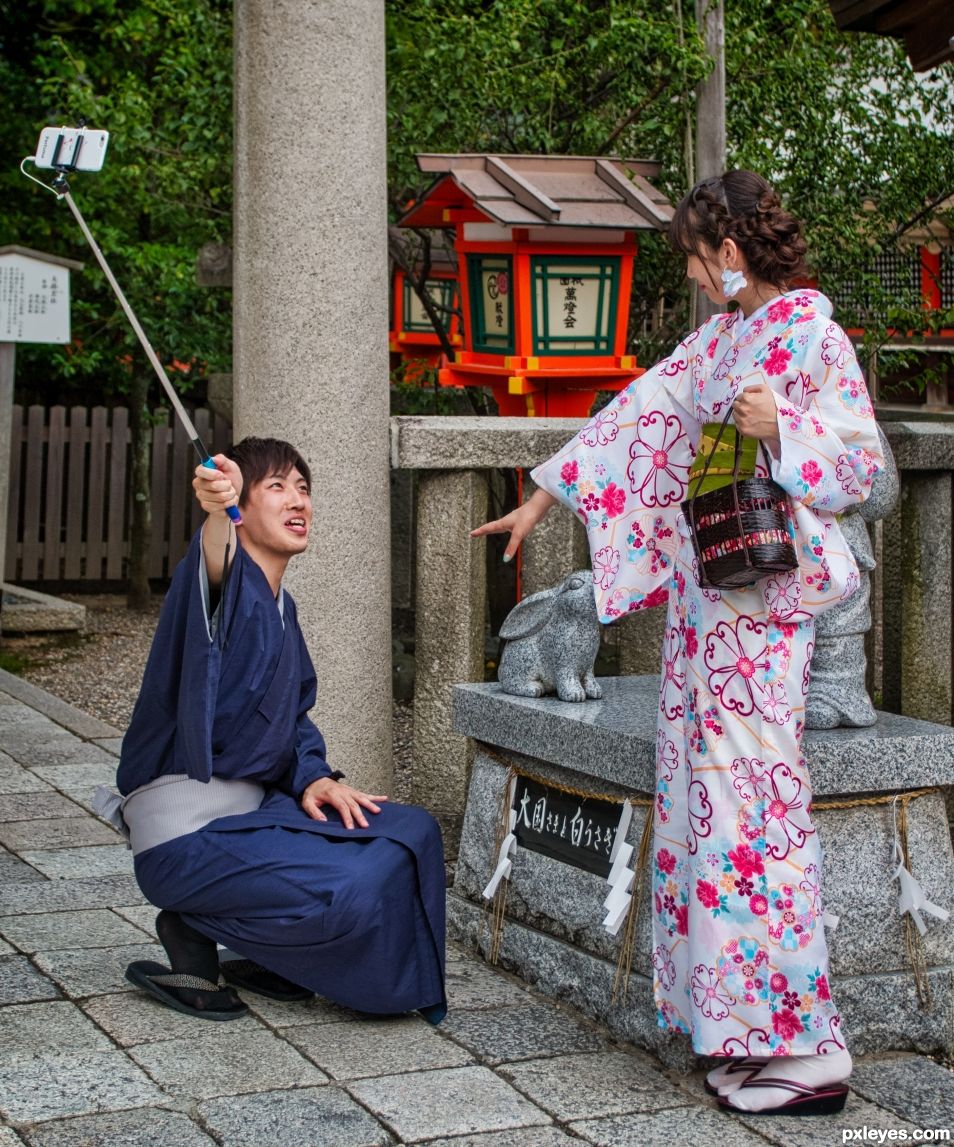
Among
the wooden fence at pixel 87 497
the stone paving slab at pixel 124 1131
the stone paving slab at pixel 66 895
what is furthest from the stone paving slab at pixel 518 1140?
the wooden fence at pixel 87 497

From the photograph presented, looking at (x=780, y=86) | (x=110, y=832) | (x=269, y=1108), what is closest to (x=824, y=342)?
(x=269, y=1108)

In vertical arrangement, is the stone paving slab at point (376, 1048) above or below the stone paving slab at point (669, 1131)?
above

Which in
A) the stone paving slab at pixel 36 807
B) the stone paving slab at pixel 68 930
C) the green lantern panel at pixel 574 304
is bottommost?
the stone paving slab at pixel 68 930

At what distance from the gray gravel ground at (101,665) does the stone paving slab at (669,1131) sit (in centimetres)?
344

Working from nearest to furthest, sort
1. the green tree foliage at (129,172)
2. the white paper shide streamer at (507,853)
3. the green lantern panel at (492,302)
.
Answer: the white paper shide streamer at (507,853) < the green lantern panel at (492,302) < the green tree foliage at (129,172)

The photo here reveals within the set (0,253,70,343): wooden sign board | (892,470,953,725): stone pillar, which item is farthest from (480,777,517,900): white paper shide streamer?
(0,253,70,343): wooden sign board

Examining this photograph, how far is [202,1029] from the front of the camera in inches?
134

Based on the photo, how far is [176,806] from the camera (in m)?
3.46

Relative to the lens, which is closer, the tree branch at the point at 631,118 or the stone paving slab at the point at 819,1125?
the stone paving slab at the point at 819,1125

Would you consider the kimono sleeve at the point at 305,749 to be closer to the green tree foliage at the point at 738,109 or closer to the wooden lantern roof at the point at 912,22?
the wooden lantern roof at the point at 912,22

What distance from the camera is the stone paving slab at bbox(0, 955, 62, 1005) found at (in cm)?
355

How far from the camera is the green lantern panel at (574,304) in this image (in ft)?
19.5

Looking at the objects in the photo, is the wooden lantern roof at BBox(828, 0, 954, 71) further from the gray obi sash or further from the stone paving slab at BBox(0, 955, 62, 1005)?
the stone paving slab at BBox(0, 955, 62, 1005)

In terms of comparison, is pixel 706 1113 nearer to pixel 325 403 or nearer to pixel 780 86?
pixel 325 403
